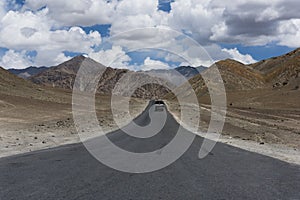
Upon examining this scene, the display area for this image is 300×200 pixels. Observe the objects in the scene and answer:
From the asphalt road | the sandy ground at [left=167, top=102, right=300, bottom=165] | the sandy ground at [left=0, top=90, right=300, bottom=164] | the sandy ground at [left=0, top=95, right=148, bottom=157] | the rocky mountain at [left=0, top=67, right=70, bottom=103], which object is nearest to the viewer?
the asphalt road

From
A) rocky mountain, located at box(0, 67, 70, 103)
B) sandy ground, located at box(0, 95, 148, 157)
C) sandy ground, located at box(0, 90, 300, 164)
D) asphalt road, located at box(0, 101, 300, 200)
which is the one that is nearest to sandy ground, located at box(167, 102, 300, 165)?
sandy ground, located at box(0, 90, 300, 164)

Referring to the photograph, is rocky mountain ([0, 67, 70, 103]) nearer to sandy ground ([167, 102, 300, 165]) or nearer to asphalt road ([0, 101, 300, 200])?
sandy ground ([167, 102, 300, 165])

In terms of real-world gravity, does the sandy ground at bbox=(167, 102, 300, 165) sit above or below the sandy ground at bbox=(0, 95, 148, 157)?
above

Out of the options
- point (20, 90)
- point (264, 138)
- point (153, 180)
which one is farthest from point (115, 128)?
point (20, 90)

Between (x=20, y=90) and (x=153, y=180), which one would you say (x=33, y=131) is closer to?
(x=153, y=180)

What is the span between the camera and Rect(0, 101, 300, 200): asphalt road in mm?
9273

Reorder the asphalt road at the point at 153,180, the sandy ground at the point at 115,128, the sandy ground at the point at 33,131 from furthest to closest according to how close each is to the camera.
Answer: the sandy ground at the point at 33,131, the sandy ground at the point at 115,128, the asphalt road at the point at 153,180

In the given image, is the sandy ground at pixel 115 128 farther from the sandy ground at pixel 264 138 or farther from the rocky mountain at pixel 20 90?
the rocky mountain at pixel 20 90

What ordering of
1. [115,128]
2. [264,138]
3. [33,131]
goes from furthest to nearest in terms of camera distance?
[115,128], [33,131], [264,138]

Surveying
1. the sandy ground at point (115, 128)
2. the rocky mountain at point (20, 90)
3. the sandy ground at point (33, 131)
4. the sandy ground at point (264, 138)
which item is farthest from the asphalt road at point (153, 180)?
the rocky mountain at point (20, 90)

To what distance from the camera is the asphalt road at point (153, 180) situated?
365 inches

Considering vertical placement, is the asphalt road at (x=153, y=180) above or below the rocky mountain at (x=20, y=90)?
below

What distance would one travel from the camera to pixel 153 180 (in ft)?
35.4

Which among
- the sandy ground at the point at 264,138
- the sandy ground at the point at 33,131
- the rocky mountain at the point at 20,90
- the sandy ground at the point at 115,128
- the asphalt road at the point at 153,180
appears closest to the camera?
the asphalt road at the point at 153,180
